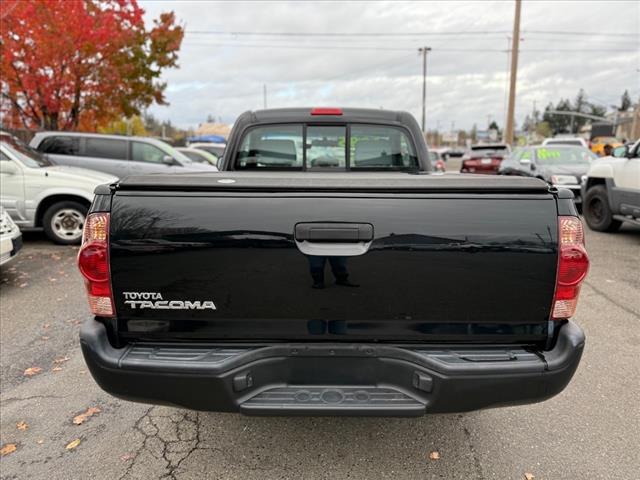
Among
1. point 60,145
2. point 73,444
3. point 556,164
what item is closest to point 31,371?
point 73,444

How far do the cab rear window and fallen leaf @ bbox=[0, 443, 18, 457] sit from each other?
8.39 feet

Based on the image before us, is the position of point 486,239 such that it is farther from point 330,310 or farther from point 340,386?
point 340,386

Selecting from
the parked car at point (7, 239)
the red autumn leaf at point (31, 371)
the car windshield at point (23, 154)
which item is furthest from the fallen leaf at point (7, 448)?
the car windshield at point (23, 154)

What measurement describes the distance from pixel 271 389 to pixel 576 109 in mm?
143229

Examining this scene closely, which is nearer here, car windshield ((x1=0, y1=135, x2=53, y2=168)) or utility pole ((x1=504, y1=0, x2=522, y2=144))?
car windshield ((x1=0, y1=135, x2=53, y2=168))

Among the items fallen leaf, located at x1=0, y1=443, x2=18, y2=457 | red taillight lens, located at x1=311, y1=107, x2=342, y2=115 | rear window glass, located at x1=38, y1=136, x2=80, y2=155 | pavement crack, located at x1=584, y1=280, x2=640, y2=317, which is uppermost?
red taillight lens, located at x1=311, y1=107, x2=342, y2=115

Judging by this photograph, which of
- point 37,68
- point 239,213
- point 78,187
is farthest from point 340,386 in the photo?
point 37,68

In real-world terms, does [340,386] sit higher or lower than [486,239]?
lower

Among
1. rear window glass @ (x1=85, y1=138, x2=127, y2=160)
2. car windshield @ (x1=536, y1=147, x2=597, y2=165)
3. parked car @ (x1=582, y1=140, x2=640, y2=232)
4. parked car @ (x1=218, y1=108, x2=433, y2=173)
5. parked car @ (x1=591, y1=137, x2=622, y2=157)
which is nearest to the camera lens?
parked car @ (x1=218, y1=108, x2=433, y2=173)

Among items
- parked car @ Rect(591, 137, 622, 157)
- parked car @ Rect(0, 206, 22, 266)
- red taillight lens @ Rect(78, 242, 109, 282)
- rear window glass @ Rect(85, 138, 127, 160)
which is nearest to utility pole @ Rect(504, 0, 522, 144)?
parked car @ Rect(591, 137, 622, 157)

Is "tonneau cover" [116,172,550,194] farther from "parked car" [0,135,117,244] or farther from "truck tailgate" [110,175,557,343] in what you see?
"parked car" [0,135,117,244]

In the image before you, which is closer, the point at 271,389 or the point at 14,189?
the point at 271,389

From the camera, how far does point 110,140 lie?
412 inches

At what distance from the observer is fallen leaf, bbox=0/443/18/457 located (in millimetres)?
2744
